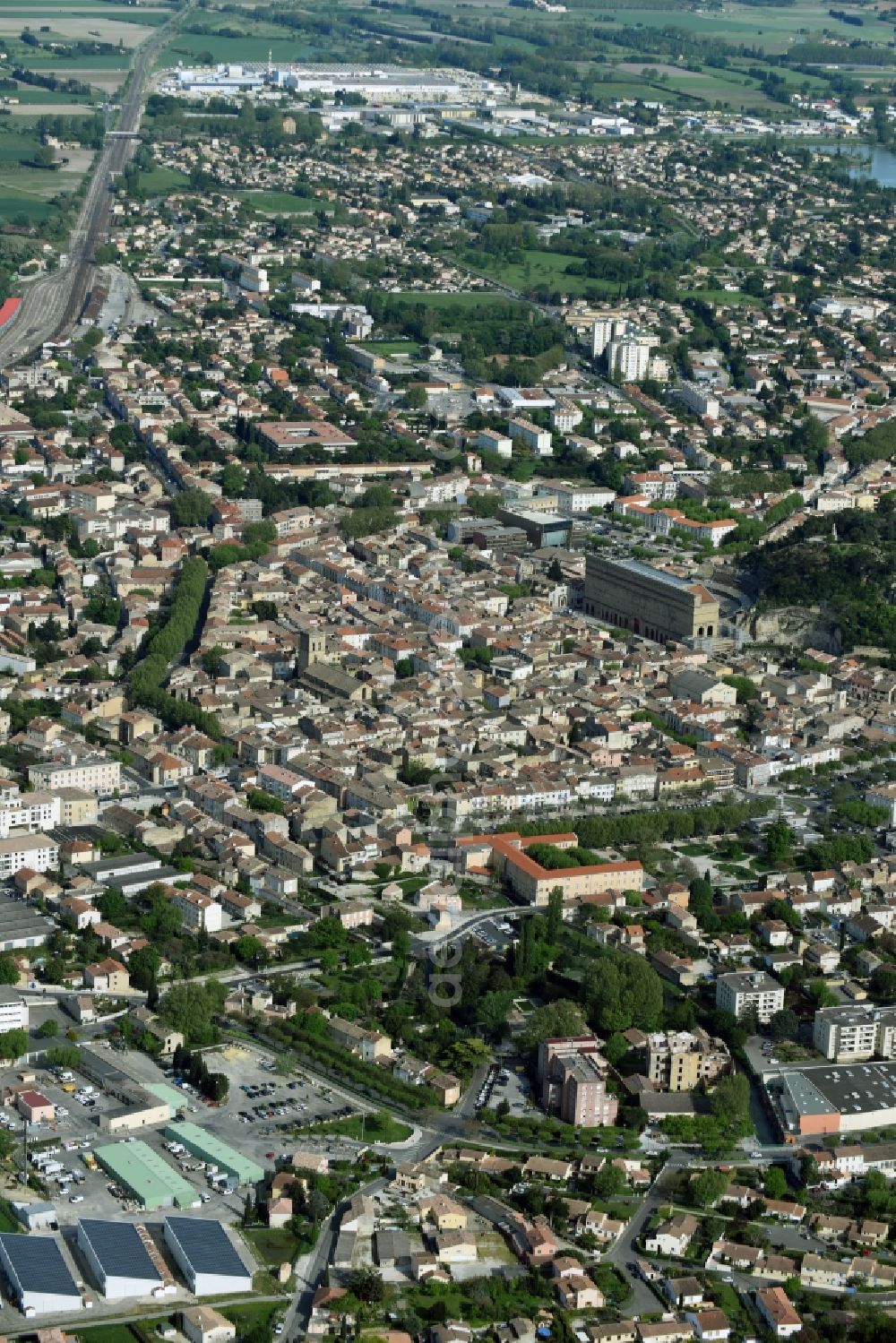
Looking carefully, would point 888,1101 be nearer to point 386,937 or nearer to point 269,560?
point 386,937

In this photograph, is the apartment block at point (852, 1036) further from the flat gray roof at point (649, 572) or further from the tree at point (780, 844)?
the flat gray roof at point (649, 572)

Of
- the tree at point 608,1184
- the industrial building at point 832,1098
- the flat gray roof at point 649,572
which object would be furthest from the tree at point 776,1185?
the flat gray roof at point 649,572

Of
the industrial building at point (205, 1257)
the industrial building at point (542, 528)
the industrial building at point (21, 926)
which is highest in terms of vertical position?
the industrial building at point (205, 1257)

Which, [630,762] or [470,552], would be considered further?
[470,552]

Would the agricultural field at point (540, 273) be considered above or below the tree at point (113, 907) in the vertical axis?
below

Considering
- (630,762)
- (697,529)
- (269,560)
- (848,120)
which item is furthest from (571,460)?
(848,120)

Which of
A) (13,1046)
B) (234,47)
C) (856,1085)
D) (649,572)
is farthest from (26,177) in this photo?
(856,1085)

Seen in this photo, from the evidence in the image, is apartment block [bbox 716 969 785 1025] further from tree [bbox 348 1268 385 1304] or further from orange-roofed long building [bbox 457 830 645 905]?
tree [bbox 348 1268 385 1304]
